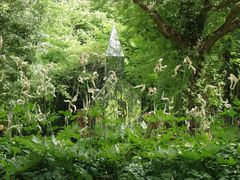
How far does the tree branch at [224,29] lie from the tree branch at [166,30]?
1.11 feet

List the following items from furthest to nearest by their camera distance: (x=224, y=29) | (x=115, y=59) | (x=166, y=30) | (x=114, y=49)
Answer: (x=114, y=49) < (x=115, y=59) < (x=166, y=30) < (x=224, y=29)

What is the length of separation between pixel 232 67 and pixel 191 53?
3.22 meters

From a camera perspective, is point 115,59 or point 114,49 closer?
point 115,59

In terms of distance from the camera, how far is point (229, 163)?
2.09 m

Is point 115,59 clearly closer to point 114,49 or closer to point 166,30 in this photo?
point 114,49

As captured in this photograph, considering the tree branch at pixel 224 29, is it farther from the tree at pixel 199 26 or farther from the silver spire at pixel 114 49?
the silver spire at pixel 114 49

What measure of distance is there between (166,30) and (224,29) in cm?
100

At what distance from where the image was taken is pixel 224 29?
8.15 m

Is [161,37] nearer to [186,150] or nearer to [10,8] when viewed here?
[10,8]

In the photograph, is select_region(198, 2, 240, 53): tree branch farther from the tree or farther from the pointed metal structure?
the pointed metal structure

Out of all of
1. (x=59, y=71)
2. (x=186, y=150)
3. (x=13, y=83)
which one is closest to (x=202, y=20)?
(x=13, y=83)

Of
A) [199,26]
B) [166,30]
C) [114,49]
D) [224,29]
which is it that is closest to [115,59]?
[114,49]

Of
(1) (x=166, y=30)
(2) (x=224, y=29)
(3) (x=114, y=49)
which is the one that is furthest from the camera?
(3) (x=114, y=49)

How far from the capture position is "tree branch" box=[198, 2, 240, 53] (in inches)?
319
